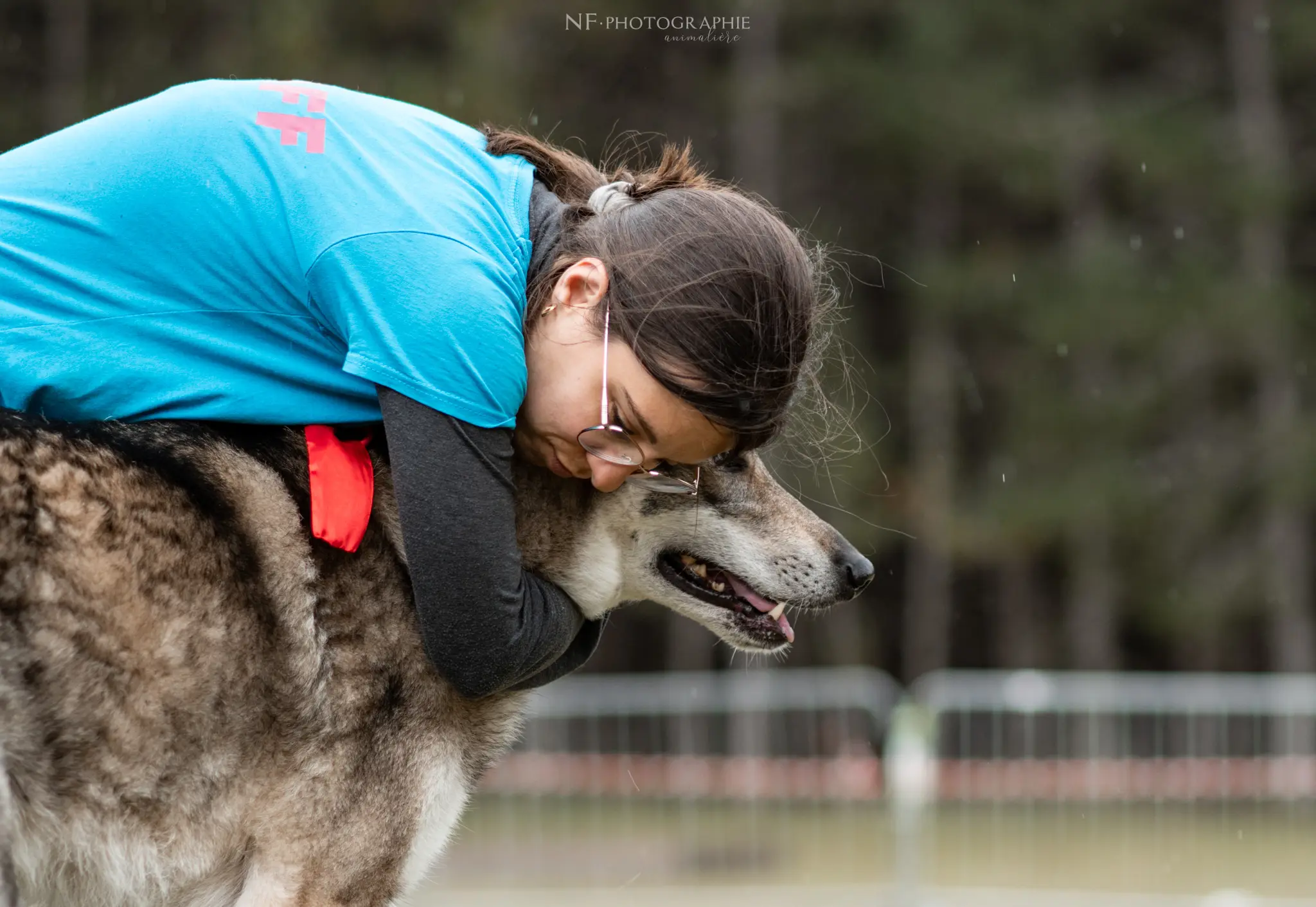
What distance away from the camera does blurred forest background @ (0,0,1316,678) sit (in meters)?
17.1

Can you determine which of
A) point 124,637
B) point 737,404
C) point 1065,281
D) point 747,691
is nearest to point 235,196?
point 124,637

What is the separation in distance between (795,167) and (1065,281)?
377cm

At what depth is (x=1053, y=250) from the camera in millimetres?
18547

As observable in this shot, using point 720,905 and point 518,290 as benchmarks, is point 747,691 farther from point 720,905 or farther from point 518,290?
point 518,290

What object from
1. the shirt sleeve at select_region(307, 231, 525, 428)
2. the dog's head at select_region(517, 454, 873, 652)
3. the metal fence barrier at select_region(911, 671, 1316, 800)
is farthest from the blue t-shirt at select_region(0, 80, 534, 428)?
the metal fence barrier at select_region(911, 671, 1316, 800)

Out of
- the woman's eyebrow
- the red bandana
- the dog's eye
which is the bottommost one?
the red bandana

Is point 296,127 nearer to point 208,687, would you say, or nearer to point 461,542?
point 461,542

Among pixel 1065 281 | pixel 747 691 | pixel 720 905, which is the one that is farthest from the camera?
pixel 1065 281

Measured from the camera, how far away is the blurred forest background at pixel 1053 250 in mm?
17125

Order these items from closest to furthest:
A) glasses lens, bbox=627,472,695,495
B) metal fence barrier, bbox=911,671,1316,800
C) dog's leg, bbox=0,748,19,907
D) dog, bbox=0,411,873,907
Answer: dog's leg, bbox=0,748,19,907
dog, bbox=0,411,873,907
glasses lens, bbox=627,472,695,495
metal fence barrier, bbox=911,671,1316,800

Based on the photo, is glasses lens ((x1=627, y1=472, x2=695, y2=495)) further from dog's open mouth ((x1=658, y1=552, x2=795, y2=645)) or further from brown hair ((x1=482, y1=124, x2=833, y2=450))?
brown hair ((x1=482, y1=124, x2=833, y2=450))

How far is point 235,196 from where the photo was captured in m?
2.25

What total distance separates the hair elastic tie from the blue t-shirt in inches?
9.8

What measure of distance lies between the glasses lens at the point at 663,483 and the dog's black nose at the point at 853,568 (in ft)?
1.45
